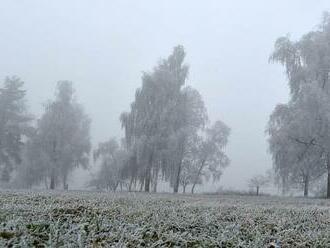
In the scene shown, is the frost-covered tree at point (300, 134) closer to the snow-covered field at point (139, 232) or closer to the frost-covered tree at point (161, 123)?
the frost-covered tree at point (161, 123)

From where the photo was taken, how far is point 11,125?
35000 millimetres

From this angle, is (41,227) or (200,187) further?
(200,187)

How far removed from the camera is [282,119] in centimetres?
2486

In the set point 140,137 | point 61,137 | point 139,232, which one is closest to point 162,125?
point 140,137

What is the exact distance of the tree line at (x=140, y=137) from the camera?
28469mm

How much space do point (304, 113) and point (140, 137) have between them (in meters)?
11.4

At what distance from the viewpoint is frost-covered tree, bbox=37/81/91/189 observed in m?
34.9

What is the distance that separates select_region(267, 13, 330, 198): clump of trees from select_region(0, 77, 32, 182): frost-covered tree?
865 inches

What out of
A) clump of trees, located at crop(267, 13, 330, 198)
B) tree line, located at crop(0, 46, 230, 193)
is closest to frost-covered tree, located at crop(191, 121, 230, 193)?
tree line, located at crop(0, 46, 230, 193)

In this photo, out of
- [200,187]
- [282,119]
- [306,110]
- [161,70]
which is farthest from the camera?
[200,187]

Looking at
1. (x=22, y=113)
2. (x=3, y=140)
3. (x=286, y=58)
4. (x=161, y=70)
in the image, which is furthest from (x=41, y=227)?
(x=22, y=113)

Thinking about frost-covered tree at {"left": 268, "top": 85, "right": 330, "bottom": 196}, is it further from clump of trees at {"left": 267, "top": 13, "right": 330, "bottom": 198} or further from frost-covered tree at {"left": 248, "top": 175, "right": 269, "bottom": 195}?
frost-covered tree at {"left": 248, "top": 175, "right": 269, "bottom": 195}

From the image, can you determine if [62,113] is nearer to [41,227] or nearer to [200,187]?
[200,187]

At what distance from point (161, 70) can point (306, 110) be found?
12474 mm
